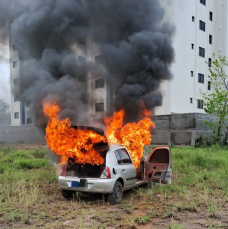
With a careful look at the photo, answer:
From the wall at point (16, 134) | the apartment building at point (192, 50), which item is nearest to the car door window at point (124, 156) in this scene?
the apartment building at point (192, 50)

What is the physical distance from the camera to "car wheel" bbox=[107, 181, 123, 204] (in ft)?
19.8

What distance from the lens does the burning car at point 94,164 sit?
6027 millimetres

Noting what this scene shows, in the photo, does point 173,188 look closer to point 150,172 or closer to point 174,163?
point 150,172

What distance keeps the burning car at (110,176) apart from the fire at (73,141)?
0.18 meters

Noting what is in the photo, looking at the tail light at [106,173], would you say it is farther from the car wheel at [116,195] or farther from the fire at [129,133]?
the fire at [129,133]

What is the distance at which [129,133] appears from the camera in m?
8.38

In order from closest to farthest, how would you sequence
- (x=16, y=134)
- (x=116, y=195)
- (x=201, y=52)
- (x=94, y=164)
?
(x=116, y=195), (x=94, y=164), (x=201, y=52), (x=16, y=134)

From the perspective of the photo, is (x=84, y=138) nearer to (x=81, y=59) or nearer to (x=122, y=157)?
(x=122, y=157)

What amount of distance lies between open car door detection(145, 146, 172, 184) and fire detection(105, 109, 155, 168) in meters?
0.43

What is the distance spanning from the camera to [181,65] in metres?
24.3

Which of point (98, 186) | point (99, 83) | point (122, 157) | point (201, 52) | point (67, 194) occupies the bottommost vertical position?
point (67, 194)

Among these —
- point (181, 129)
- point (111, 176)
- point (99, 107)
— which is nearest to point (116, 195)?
point (111, 176)

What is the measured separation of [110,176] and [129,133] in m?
2.60

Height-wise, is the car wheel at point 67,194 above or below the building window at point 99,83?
below
